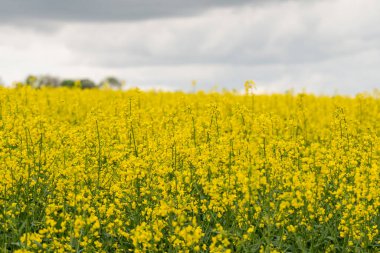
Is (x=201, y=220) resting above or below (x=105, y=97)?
below

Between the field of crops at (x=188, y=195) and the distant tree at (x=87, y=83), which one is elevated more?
the distant tree at (x=87, y=83)

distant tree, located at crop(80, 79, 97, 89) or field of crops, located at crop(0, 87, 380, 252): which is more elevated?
distant tree, located at crop(80, 79, 97, 89)

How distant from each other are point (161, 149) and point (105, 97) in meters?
9.41

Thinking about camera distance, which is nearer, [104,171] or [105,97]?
[104,171]

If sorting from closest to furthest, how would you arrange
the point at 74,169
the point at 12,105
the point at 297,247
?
the point at 74,169 → the point at 297,247 → the point at 12,105

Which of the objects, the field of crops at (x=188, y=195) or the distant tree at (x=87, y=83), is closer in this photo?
the field of crops at (x=188, y=195)

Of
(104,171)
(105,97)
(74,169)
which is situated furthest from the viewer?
(105,97)

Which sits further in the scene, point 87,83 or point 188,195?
point 87,83

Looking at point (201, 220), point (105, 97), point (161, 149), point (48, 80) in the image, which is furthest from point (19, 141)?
point (48, 80)

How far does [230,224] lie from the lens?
6984 mm

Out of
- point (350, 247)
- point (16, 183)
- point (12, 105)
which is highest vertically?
point (12, 105)

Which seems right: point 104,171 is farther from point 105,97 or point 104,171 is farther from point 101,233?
point 105,97

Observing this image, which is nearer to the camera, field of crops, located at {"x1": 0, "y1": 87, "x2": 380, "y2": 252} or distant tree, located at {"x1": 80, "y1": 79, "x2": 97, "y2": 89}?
field of crops, located at {"x1": 0, "y1": 87, "x2": 380, "y2": 252}

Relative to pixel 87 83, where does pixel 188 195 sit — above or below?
below
